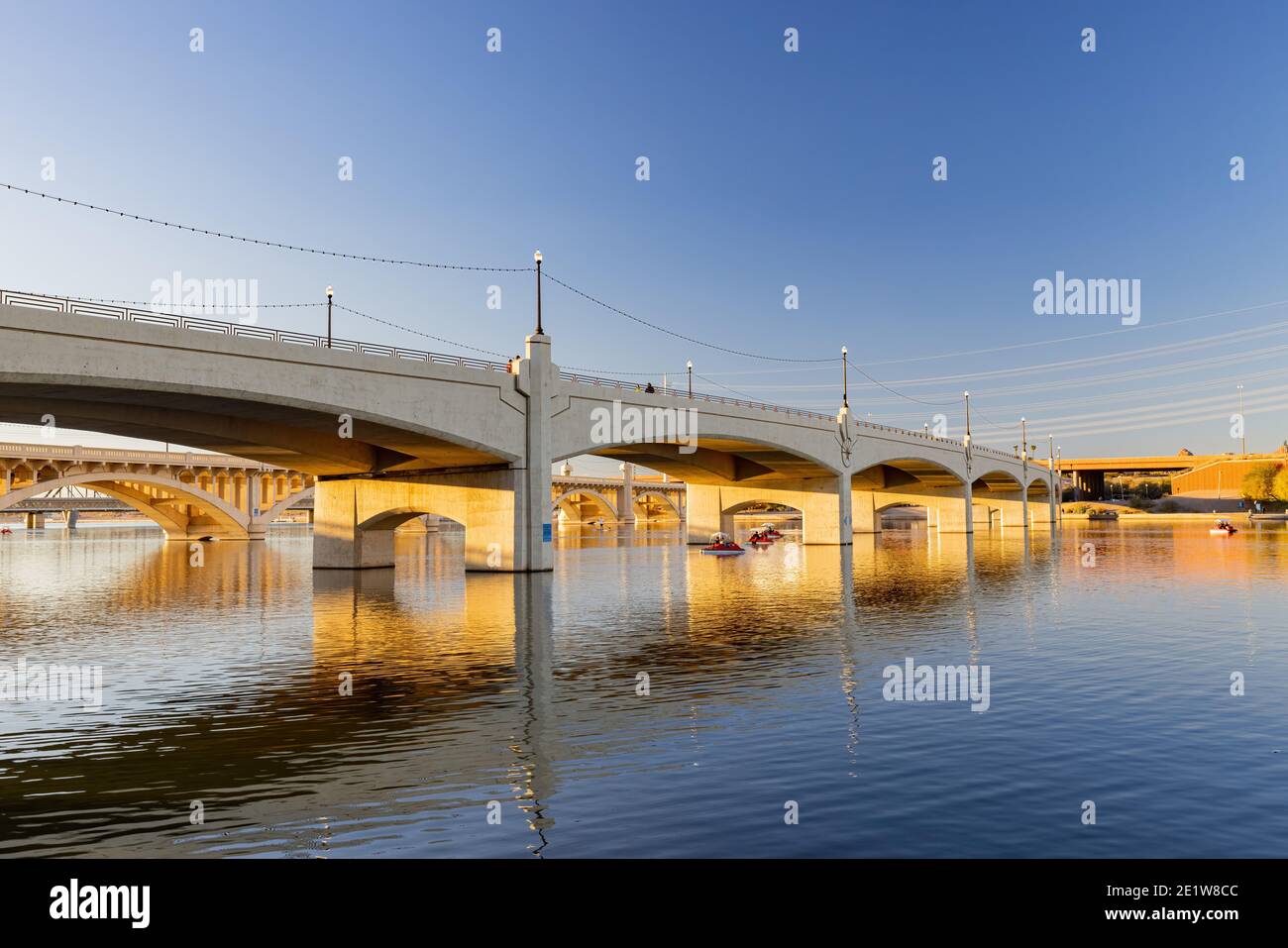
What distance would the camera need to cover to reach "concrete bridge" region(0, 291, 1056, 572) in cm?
3073

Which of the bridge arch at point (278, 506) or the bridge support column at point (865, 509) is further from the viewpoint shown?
the bridge support column at point (865, 509)

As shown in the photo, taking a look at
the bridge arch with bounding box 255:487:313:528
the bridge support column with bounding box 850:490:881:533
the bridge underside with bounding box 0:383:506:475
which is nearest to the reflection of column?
the bridge underside with bounding box 0:383:506:475

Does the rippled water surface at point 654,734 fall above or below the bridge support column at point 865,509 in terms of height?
below

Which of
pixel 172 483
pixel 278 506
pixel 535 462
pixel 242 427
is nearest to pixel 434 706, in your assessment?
pixel 535 462

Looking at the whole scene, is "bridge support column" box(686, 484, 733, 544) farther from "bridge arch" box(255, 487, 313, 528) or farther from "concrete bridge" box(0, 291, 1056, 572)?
"bridge arch" box(255, 487, 313, 528)

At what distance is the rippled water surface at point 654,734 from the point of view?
9.16m

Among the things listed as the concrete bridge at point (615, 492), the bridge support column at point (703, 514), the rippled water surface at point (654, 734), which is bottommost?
the rippled water surface at point (654, 734)

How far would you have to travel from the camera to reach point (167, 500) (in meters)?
99.8

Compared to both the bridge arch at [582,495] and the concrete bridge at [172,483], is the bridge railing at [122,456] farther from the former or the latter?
the bridge arch at [582,495]

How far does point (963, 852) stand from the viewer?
8359mm

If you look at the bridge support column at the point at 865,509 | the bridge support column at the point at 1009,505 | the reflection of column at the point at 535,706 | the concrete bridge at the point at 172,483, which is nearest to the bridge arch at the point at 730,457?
the bridge support column at the point at 865,509
